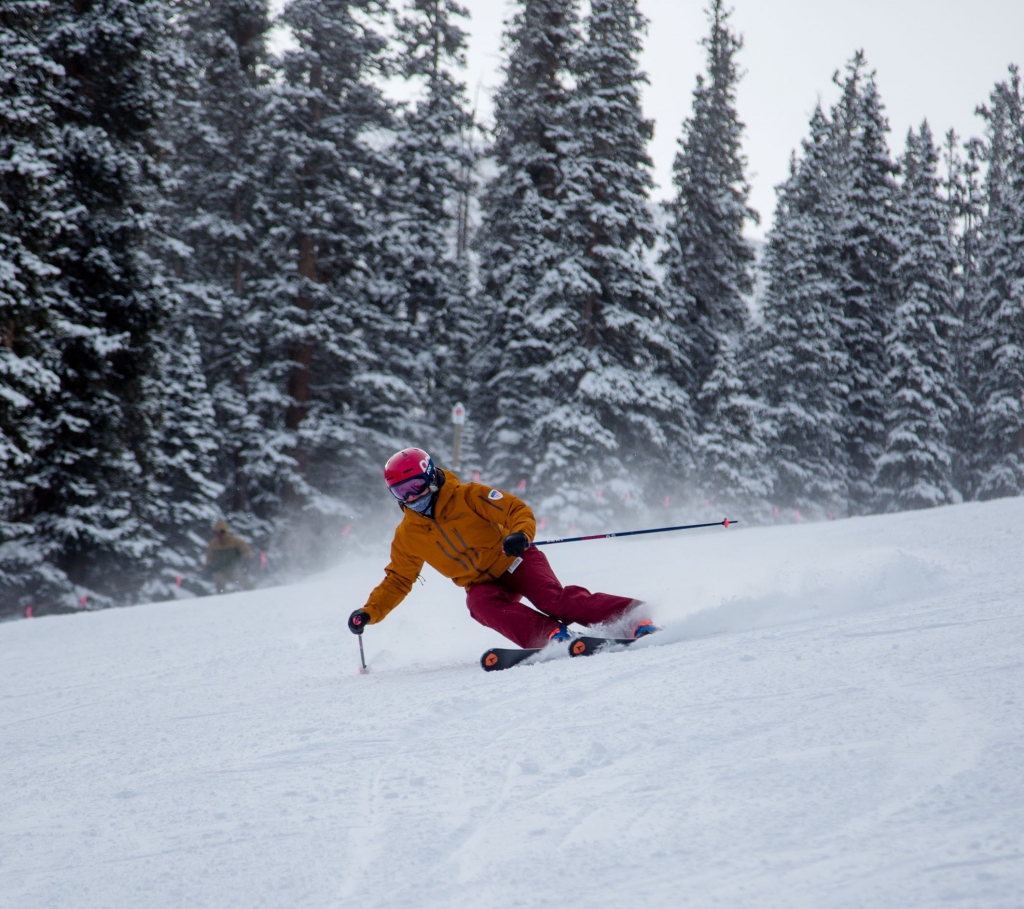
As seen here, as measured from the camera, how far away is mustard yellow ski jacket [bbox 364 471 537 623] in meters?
5.21

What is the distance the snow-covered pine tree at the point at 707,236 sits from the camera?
2433 centimetres

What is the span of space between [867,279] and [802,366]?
532 centimetres

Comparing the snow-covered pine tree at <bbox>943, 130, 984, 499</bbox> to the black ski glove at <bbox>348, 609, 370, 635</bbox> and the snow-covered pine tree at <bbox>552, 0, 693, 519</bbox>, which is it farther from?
the black ski glove at <bbox>348, 609, 370, 635</bbox>

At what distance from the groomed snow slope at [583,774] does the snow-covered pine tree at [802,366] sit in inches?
876

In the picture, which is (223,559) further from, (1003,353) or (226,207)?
(1003,353)

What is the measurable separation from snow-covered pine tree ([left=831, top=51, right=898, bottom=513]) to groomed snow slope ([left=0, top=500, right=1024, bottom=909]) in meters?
24.9

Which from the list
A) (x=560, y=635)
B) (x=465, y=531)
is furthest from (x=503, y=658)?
(x=465, y=531)

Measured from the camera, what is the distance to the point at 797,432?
26.8 meters

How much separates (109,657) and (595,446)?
1451 cm

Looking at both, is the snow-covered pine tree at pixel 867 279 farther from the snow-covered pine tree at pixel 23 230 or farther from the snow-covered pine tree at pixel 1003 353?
the snow-covered pine tree at pixel 23 230

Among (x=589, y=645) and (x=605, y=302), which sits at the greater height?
(x=589, y=645)

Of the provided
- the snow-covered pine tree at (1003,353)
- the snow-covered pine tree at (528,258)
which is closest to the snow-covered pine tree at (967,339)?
the snow-covered pine tree at (1003,353)

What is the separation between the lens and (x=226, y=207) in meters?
23.5

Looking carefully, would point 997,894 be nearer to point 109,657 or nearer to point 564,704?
point 564,704
